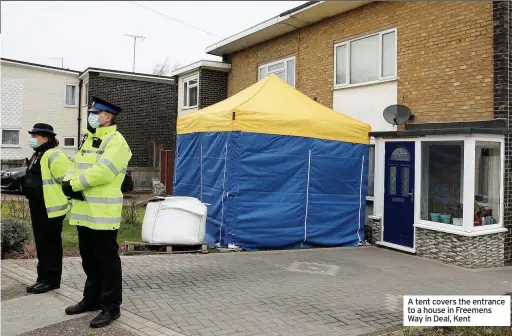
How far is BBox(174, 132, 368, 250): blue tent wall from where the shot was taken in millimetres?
8711

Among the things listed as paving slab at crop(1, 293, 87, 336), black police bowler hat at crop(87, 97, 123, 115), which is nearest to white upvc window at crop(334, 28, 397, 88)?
black police bowler hat at crop(87, 97, 123, 115)

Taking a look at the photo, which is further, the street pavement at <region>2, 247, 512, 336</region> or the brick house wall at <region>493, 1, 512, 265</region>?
the brick house wall at <region>493, 1, 512, 265</region>

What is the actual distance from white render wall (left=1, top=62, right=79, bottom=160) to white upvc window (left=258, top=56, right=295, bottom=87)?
1506cm

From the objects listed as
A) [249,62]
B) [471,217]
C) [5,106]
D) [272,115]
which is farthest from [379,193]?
[5,106]

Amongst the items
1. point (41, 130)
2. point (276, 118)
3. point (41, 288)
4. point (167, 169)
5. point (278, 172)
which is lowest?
point (41, 288)

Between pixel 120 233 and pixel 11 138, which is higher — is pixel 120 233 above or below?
below

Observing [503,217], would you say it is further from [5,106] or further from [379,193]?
[5,106]

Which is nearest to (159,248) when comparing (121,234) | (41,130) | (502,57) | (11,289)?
(121,234)

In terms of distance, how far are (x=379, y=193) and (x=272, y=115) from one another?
9.42ft

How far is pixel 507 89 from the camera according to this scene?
8008 mm

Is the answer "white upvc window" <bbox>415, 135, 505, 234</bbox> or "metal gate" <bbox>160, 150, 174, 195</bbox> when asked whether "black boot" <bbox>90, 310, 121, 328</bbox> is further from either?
"metal gate" <bbox>160, 150, 174, 195</bbox>

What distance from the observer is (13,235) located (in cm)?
770

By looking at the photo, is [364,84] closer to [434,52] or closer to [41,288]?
[434,52]

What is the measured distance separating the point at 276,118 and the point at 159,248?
3123mm
